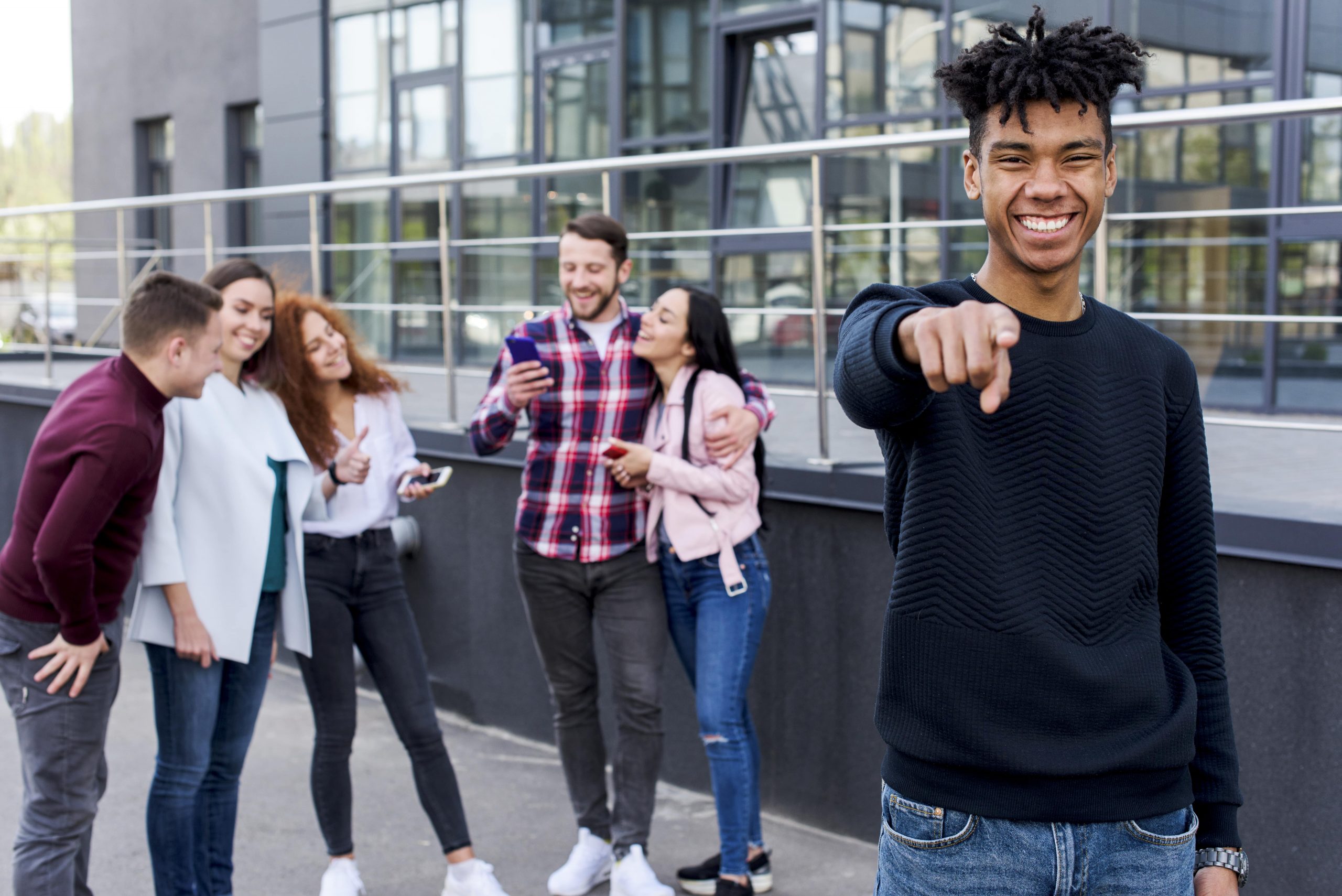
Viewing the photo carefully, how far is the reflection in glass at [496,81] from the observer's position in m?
13.0

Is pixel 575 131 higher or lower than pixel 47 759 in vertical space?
higher

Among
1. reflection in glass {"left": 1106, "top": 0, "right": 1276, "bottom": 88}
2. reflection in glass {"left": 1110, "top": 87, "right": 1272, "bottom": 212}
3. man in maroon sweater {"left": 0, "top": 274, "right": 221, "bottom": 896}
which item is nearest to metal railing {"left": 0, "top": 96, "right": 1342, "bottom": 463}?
man in maroon sweater {"left": 0, "top": 274, "right": 221, "bottom": 896}

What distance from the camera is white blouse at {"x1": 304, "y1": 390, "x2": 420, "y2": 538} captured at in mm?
4129

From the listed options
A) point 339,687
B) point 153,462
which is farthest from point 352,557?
point 153,462

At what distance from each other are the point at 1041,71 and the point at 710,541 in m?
2.48

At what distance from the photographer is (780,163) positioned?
35.4 feet

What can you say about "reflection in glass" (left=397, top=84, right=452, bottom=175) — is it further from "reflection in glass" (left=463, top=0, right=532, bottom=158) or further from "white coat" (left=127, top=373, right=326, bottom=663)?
"white coat" (left=127, top=373, right=326, bottom=663)

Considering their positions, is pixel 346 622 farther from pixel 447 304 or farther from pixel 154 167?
pixel 154 167

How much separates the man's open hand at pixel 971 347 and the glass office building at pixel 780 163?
3.85 metres

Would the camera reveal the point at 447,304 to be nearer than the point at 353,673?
No

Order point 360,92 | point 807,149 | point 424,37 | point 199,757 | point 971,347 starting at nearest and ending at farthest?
point 971,347 < point 199,757 < point 807,149 < point 424,37 < point 360,92

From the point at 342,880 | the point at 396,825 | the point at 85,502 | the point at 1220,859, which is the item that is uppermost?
the point at 85,502

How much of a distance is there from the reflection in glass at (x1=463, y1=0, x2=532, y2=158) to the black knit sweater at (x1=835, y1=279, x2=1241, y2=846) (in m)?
11.7

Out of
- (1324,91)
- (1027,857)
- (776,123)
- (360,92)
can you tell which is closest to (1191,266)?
(1324,91)
